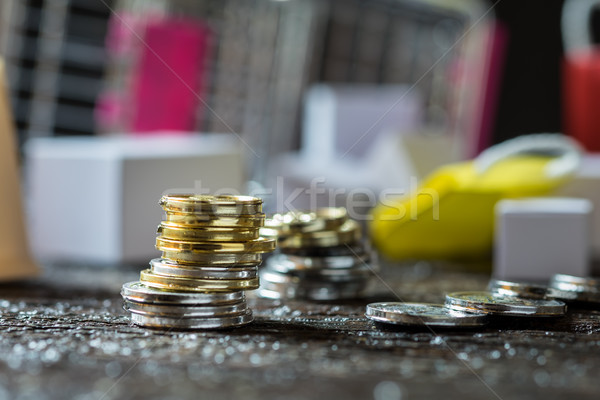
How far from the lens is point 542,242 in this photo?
196 cm

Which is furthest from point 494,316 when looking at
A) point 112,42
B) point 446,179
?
point 112,42

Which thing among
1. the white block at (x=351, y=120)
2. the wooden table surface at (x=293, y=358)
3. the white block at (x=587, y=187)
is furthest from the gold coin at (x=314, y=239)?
the white block at (x=351, y=120)

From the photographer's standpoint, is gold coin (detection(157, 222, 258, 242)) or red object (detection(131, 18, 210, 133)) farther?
red object (detection(131, 18, 210, 133))

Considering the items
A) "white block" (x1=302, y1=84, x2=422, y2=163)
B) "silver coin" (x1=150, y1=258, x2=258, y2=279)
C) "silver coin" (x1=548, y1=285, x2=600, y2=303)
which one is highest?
"white block" (x1=302, y1=84, x2=422, y2=163)

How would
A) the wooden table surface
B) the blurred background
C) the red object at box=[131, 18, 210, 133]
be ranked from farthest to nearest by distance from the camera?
the red object at box=[131, 18, 210, 133] → the blurred background → the wooden table surface

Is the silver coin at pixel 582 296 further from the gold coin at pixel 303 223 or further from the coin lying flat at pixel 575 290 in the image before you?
the gold coin at pixel 303 223

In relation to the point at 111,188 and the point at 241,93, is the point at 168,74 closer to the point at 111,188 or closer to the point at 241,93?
the point at 241,93

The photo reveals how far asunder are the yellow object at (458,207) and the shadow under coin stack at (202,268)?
1.08 meters

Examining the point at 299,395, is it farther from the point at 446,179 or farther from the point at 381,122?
the point at 381,122

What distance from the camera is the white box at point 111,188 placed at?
2.14 m

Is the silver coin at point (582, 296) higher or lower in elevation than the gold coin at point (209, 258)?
lower

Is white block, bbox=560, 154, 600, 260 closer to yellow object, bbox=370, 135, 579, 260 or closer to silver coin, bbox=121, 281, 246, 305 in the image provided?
yellow object, bbox=370, 135, 579, 260

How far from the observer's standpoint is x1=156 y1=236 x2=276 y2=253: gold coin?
3.91 feet

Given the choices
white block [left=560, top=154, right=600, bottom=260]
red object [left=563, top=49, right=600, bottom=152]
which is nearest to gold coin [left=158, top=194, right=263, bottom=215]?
white block [left=560, top=154, right=600, bottom=260]
